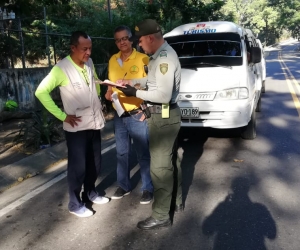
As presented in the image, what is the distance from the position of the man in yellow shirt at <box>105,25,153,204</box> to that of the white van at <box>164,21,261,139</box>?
191cm

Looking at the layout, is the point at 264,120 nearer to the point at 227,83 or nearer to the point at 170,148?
the point at 227,83

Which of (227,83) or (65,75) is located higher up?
(65,75)

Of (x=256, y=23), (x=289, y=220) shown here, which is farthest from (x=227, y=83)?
(x=256, y=23)

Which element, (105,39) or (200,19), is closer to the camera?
(105,39)

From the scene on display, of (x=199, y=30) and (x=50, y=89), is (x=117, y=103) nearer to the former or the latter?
(x=50, y=89)

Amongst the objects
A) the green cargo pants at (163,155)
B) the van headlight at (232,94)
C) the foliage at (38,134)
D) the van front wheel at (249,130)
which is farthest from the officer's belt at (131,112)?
the van front wheel at (249,130)

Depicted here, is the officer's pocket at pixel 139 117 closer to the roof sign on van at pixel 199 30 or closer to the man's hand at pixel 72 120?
the man's hand at pixel 72 120

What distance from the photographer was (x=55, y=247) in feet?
10.4

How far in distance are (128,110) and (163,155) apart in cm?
73

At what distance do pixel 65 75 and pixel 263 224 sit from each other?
2.32 meters

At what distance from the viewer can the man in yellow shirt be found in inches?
147

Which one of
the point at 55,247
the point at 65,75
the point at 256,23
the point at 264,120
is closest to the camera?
the point at 55,247

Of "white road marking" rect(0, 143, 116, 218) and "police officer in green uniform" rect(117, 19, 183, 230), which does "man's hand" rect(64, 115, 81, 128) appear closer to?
"police officer in green uniform" rect(117, 19, 183, 230)

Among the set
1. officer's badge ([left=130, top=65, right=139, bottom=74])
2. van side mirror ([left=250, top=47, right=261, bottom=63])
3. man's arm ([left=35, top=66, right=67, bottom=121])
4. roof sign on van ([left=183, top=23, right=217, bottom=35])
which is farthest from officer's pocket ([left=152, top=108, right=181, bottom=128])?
roof sign on van ([left=183, top=23, right=217, bottom=35])
